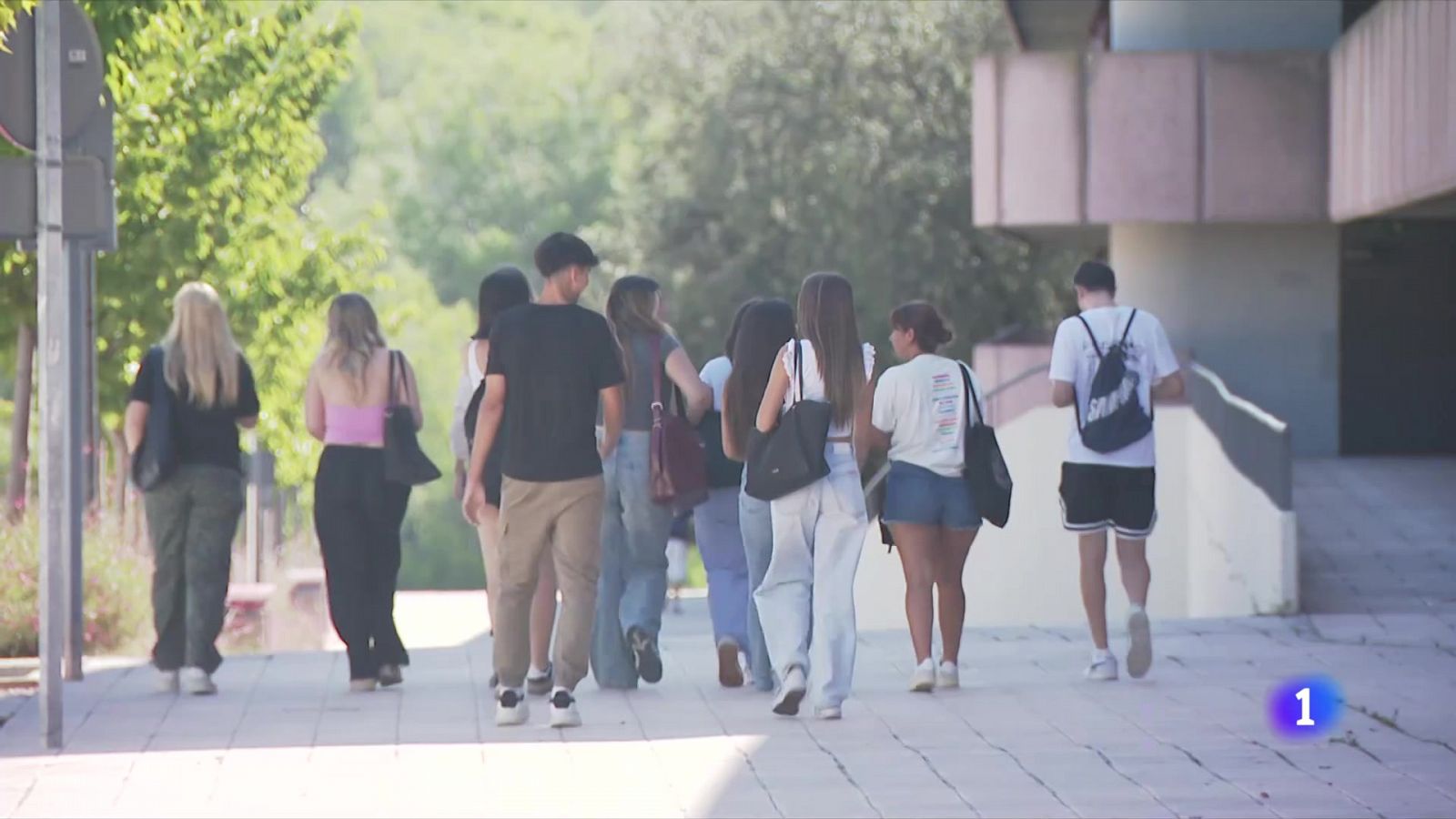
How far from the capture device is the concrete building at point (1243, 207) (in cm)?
2678

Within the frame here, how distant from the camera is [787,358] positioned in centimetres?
1011

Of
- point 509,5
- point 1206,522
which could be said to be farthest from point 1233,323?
point 509,5

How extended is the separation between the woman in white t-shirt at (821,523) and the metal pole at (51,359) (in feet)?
8.93

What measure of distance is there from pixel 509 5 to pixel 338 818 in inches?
3496

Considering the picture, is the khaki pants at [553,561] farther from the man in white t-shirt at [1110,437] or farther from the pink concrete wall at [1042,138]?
the pink concrete wall at [1042,138]

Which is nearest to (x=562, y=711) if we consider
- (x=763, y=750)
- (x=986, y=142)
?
(x=763, y=750)

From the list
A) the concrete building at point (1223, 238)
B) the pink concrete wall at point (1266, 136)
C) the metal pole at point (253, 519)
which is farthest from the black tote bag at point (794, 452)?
the metal pole at point (253, 519)

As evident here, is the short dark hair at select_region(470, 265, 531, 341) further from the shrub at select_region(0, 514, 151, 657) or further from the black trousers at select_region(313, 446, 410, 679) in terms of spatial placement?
the shrub at select_region(0, 514, 151, 657)

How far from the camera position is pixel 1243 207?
27000 mm

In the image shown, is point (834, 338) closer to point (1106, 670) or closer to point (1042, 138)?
point (1106, 670)

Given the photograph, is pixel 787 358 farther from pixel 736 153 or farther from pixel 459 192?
pixel 459 192

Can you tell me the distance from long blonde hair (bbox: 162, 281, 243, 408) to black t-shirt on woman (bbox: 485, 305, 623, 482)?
6.53ft

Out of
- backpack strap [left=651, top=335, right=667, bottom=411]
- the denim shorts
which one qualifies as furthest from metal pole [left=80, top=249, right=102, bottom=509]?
the denim shorts

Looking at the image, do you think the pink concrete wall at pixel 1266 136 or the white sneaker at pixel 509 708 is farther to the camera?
the pink concrete wall at pixel 1266 136
